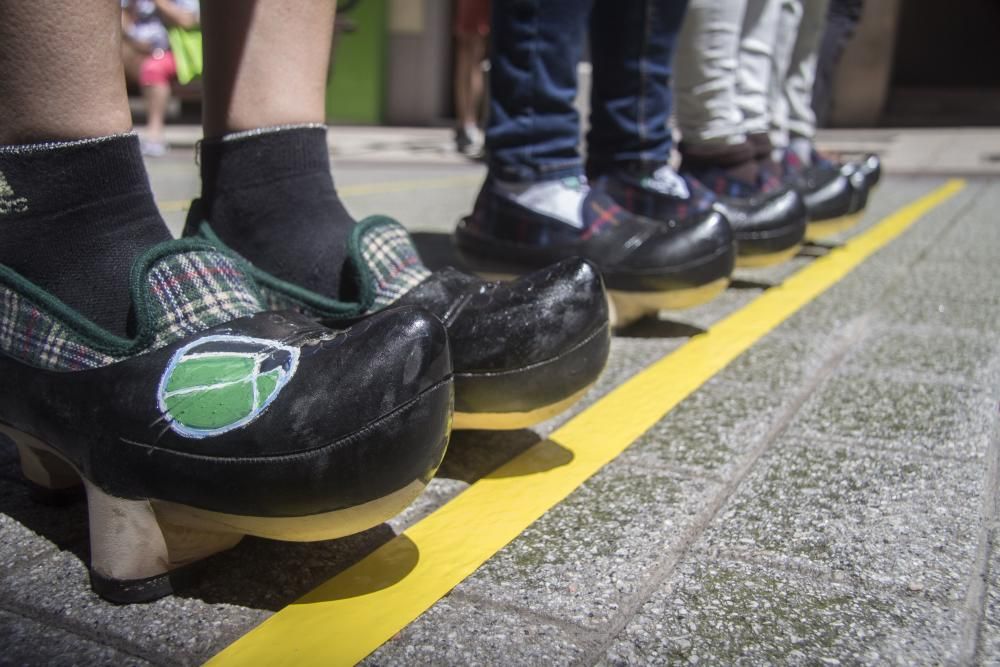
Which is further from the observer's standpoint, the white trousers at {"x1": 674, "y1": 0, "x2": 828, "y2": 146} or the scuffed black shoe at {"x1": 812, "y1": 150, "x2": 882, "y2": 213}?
the scuffed black shoe at {"x1": 812, "y1": 150, "x2": 882, "y2": 213}

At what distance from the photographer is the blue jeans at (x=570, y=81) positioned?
6.36 feet

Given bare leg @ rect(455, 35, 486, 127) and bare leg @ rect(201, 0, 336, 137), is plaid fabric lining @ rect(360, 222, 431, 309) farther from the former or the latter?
bare leg @ rect(455, 35, 486, 127)

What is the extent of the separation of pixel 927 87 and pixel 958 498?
13.7 metres

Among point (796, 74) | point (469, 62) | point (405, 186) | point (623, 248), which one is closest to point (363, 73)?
point (469, 62)

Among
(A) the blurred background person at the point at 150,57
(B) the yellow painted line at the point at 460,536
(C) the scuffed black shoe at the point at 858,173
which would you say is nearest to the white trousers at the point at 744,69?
A: (C) the scuffed black shoe at the point at 858,173

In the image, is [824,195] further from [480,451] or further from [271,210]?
[271,210]

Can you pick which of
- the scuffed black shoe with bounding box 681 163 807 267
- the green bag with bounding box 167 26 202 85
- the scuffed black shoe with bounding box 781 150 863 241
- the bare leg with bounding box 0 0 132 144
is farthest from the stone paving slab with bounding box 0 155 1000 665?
the green bag with bounding box 167 26 202 85

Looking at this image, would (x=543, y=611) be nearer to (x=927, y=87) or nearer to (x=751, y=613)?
(x=751, y=613)

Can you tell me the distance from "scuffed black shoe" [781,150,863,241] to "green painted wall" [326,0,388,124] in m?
10.4

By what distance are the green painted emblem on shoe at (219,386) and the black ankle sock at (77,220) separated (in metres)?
0.16

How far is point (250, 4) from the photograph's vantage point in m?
1.29

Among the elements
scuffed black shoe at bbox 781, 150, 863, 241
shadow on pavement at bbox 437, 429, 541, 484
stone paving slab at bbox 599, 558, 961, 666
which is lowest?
shadow on pavement at bbox 437, 429, 541, 484

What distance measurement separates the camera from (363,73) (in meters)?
13.0

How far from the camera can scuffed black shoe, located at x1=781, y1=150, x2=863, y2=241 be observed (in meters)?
3.08
